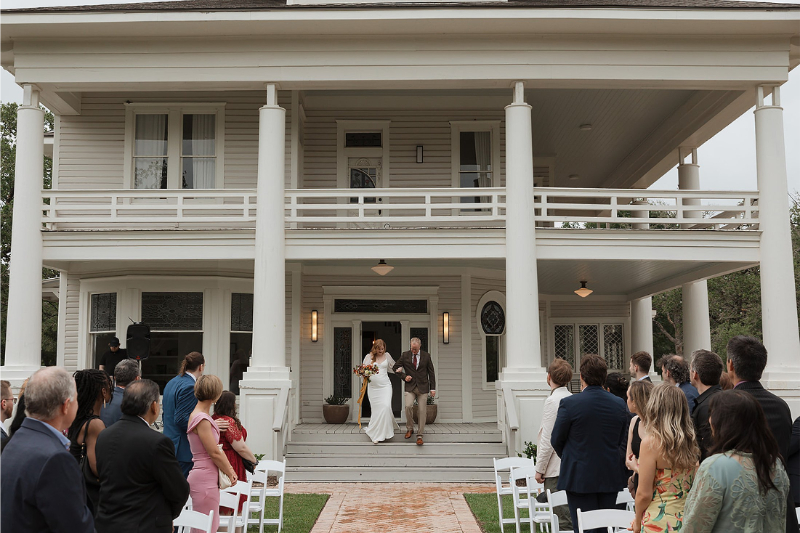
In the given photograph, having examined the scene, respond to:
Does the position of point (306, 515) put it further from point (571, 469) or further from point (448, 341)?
point (448, 341)

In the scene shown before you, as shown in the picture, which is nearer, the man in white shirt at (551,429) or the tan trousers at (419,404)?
the man in white shirt at (551,429)

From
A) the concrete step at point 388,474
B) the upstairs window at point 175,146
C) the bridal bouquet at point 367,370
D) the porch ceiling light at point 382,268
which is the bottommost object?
the concrete step at point 388,474

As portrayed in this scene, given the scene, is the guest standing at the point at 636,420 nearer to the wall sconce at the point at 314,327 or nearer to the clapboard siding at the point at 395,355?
the clapboard siding at the point at 395,355

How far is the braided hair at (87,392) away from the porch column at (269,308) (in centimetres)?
804

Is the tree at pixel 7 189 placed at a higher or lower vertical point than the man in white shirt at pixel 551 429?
higher

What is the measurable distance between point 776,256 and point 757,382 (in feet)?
31.9

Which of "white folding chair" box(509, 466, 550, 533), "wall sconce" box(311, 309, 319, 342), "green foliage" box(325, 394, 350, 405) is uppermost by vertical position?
"wall sconce" box(311, 309, 319, 342)

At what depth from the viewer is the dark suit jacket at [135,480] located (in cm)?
455

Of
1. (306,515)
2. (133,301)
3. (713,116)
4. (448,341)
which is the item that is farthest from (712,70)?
(133,301)

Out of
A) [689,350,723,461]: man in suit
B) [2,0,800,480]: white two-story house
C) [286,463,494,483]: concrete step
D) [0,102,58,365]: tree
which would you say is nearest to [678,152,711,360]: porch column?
[2,0,800,480]: white two-story house

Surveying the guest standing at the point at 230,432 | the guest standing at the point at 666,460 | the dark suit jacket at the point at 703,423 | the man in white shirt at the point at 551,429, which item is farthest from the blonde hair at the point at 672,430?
the guest standing at the point at 230,432

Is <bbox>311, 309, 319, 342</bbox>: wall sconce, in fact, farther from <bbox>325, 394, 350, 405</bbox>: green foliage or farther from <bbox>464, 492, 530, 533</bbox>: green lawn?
<bbox>464, 492, 530, 533</bbox>: green lawn

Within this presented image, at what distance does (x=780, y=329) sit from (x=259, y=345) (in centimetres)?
912

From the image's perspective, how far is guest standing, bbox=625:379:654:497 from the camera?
5281 mm
